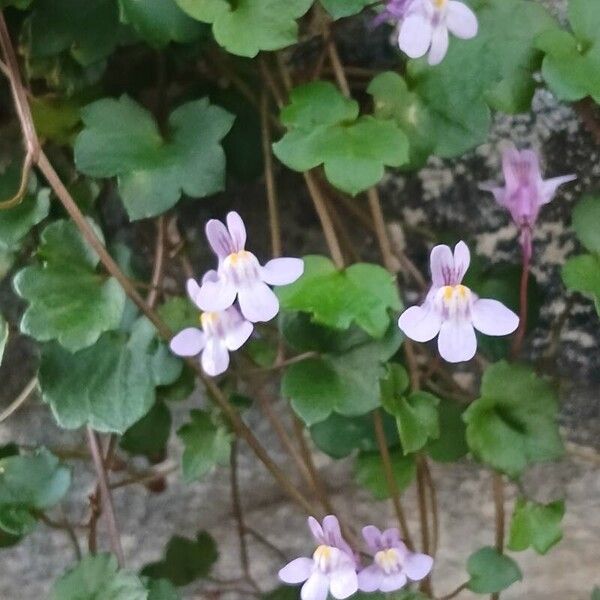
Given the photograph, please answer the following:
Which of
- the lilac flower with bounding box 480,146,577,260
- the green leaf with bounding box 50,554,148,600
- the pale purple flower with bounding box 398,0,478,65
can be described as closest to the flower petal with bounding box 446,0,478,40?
the pale purple flower with bounding box 398,0,478,65

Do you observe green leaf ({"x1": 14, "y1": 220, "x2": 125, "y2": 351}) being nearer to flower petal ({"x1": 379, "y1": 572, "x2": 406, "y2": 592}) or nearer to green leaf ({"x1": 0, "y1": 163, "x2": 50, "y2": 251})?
green leaf ({"x1": 0, "y1": 163, "x2": 50, "y2": 251})

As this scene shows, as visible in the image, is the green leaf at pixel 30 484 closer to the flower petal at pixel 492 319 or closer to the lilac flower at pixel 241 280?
the lilac flower at pixel 241 280

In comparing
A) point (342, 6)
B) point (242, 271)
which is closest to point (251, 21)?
Result: point (342, 6)

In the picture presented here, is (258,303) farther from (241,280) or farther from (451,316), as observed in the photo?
(451,316)

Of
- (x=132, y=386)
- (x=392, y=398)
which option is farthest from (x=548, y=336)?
(x=132, y=386)

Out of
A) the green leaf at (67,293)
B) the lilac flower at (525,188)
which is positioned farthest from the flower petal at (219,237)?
the lilac flower at (525,188)
